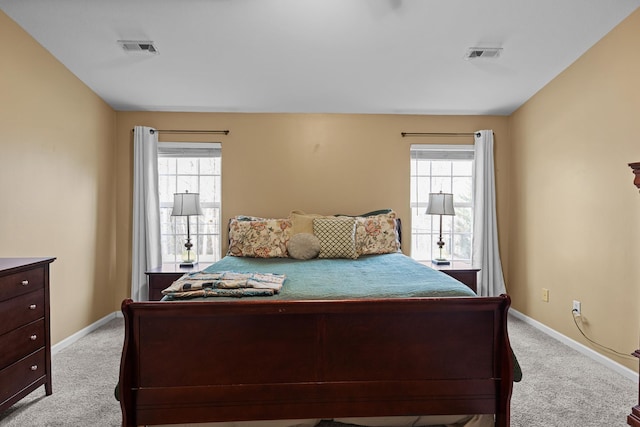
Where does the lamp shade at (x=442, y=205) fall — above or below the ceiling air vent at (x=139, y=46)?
below

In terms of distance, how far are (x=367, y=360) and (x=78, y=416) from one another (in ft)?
5.28

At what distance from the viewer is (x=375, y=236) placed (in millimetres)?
3385

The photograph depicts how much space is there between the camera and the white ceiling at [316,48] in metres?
2.42

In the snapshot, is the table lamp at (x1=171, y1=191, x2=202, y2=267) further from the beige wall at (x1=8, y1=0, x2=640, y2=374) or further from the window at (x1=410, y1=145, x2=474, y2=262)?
the window at (x1=410, y1=145, x2=474, y2=262)

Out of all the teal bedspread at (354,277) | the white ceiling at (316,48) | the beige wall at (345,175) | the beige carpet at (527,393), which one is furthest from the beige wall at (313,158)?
the beige carpet at (527,393)

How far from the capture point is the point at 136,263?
3762 mm

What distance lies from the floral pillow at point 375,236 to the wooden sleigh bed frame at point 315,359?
164cm

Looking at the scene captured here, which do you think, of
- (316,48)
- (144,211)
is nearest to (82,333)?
(144,211)

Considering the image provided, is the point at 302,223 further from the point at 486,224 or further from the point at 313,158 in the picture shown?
the point at 486,224

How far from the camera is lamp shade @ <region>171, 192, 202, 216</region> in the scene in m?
3.57

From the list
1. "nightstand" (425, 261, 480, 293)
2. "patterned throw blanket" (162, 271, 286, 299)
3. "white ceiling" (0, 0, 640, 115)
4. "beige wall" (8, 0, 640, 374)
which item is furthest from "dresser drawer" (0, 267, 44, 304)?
"nightstand" (425, 261, 480, 293)

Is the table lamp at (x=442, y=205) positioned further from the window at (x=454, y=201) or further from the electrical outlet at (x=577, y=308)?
the electrical outlet at (x=577, y=308)

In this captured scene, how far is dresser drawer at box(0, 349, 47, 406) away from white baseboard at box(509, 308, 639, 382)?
3.68 m

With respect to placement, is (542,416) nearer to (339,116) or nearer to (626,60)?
(626,60)
